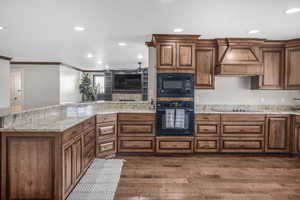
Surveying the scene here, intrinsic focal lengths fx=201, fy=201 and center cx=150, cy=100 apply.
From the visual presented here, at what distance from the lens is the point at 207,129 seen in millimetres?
3939

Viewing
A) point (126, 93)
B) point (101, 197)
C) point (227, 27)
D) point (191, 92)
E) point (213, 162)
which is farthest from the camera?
point (126, 93)

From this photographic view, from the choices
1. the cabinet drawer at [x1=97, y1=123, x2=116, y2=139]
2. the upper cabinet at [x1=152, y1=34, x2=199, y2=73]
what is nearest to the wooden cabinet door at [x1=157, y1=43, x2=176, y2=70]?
the upper cabinet at [x1=152, y1=34, x2=199, y2=73]

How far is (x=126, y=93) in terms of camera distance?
10.2 meters

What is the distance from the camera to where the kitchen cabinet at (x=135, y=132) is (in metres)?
3.92

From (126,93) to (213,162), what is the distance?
713 centimetres

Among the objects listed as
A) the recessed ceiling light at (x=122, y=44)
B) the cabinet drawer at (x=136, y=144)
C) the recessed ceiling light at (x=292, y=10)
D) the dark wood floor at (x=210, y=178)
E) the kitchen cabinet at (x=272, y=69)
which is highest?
the recessed ceiling light at (x=122, y=44)

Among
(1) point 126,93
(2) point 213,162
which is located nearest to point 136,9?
(2) point 213,162

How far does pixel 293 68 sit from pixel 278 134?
4.57 feet

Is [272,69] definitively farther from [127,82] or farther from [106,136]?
[127,82]

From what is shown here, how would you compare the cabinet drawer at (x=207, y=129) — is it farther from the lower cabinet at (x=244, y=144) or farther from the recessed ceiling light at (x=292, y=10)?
the recessed ceiling light at (x=292, y=10)

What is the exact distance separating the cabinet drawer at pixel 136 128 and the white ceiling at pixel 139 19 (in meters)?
1.71

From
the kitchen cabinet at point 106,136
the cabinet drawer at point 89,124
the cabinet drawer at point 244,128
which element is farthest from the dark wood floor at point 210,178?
the cabinet drawer at point 89,124

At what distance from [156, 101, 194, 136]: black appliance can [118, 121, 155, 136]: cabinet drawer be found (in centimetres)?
16

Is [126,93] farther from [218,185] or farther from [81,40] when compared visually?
[218,185]
